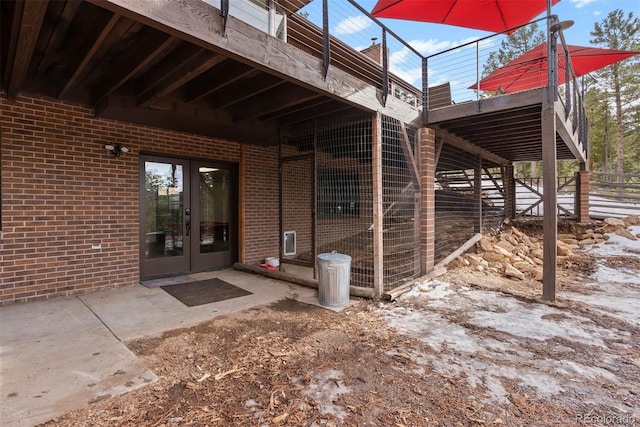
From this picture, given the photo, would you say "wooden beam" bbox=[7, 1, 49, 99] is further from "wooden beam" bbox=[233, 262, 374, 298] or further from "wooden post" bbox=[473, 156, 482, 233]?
"wooden post" bbox=[473, 156, 482, 233]

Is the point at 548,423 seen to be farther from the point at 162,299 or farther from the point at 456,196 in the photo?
the point at 456,196

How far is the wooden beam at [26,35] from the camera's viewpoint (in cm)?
204

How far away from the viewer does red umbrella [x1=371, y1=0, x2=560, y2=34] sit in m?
5.66

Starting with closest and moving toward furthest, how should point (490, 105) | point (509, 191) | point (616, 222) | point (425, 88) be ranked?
point (490, 105)
point (425, 88)
point (616, 222)
point (509, 191)

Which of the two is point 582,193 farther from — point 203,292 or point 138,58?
point 138,58

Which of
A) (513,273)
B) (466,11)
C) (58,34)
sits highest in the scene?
(466,11)

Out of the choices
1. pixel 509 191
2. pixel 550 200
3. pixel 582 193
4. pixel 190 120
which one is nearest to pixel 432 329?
pixel 550 200

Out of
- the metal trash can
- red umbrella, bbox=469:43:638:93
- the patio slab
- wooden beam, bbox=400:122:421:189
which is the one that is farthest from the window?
red umbrella, bbox=469:43:638:93

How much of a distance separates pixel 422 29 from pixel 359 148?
12.4 ft

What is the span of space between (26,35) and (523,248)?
8.90 metres

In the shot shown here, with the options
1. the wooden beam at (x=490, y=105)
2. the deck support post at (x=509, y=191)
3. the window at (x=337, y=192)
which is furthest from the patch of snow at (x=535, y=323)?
the deck support post at (x=509, y=191)

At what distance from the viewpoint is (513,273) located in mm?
5395

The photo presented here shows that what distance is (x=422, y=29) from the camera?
6430 mm

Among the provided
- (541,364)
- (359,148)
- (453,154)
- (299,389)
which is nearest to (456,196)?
(453,154)
